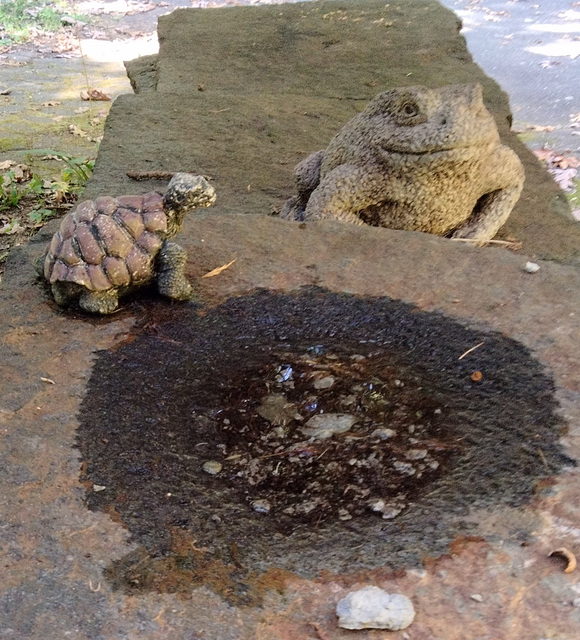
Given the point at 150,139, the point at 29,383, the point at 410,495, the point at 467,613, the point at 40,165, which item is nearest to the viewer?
the point at 467,613

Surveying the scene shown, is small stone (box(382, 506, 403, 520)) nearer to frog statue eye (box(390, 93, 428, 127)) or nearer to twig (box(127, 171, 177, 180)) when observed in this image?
frog statue eye (box(390, 93, 428, 127))

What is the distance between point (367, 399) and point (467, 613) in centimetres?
87

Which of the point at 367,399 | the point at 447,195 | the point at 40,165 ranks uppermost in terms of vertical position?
the point at 447,195

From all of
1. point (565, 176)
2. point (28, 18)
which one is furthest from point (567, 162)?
point (28, 18)

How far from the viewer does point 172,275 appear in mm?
2547

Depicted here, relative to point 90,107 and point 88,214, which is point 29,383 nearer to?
point 88,214

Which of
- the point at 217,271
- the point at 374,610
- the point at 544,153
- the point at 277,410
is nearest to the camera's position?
the point at 374,610

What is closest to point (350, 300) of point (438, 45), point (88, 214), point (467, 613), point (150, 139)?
point (88, 214)

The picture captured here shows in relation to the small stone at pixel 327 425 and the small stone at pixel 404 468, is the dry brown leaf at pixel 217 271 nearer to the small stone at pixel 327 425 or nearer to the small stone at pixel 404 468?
the small stone at pixel 327 425

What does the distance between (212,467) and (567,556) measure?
3.13 ft

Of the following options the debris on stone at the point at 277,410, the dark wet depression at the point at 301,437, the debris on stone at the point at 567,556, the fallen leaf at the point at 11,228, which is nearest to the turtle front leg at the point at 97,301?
the dark wet depression at the point at 301,437

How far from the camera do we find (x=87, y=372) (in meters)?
2.21

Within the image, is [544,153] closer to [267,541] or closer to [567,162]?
[567,162]

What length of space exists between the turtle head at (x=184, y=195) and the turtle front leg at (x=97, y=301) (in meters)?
0.41
